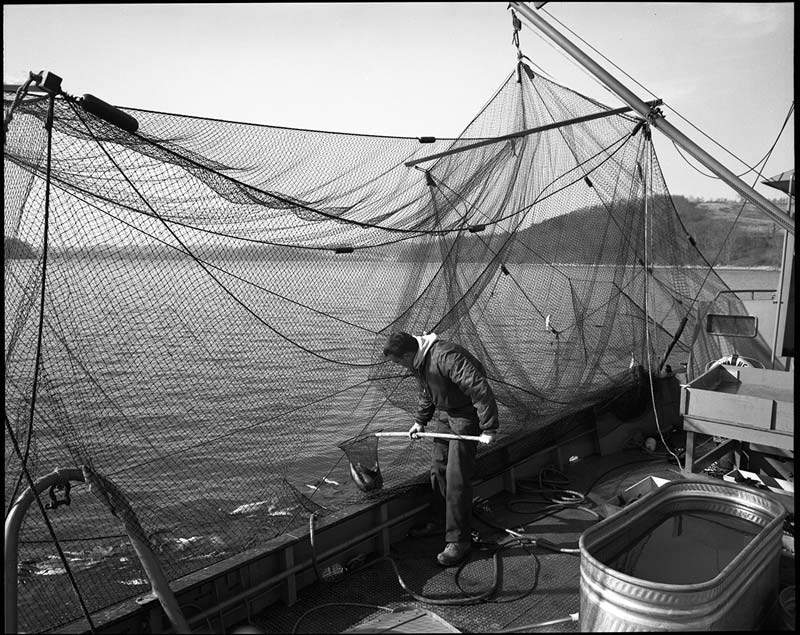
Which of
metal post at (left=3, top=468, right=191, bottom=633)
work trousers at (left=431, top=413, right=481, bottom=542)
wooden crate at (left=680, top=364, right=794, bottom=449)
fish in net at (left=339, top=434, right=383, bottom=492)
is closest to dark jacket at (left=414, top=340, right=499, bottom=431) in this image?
work trousers at (left=431, top=413, right=481, bottom=542)

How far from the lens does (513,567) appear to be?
15.2 feet

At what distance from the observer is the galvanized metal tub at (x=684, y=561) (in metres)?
2.85

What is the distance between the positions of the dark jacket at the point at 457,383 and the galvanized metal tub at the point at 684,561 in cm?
123

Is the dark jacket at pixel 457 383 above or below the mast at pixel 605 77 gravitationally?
below

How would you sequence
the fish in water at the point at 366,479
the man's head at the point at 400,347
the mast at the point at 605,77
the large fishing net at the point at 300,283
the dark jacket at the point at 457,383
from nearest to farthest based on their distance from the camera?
the large fishing net at the point at 300,283
the dark jacket at the point at 457,383
the man's head at the point at 400,347
the fish in water at the point at 366,479
the mast at the point at 605,77

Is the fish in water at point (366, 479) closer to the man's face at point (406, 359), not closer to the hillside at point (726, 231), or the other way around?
the man's face at point (406, 359)

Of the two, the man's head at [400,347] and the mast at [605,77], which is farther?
the mast at [605,77]

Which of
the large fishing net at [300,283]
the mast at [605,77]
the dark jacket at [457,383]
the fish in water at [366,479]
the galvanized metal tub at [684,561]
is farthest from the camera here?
the mast at [605,77]

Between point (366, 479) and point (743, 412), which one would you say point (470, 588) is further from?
point (743, 412)

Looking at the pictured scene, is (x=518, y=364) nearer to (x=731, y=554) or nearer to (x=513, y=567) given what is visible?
(x=513, y=567)

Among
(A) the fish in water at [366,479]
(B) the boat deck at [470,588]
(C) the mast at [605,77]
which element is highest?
(C) the mast at [605,77]

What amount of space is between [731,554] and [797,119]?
8.68ft

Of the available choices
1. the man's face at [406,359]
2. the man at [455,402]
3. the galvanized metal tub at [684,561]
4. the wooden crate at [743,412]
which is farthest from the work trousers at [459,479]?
the wooden crate at [743,412]

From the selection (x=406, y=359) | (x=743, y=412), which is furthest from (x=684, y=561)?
(x=406, y=359)
